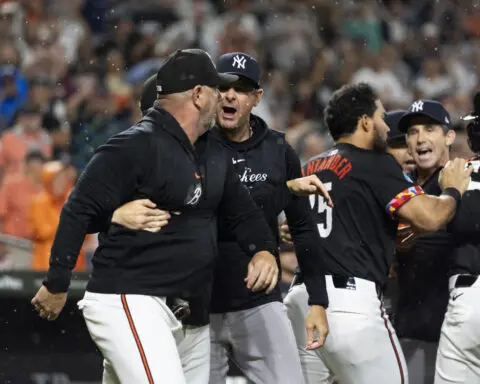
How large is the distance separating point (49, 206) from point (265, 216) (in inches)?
166

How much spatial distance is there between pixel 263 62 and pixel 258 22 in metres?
1.02

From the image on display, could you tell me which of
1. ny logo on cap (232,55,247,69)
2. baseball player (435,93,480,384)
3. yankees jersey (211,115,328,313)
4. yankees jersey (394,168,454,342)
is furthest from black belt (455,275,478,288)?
ny logo on cap (232,55,247,69)

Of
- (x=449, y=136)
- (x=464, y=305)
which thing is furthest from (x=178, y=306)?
(x=449, y=136)

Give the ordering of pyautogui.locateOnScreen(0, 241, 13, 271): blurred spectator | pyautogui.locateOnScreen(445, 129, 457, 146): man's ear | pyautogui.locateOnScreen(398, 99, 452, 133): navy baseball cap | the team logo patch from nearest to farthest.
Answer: the team logo patch < pyautogui.locateOnScreen(398, 99, 452, 133): navy baseball cap < pyautogui.locateOnScreen(445, 129, 457, 146): man's ear < pyautogui.locateOnScreen(0, 241, 13, 271): blurred spectator

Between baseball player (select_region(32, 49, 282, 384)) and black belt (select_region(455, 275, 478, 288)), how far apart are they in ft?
4.62

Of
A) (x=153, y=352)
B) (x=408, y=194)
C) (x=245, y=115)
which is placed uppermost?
(x=245, y=115)

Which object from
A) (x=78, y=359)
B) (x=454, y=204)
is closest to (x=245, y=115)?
(x=454, y=204)

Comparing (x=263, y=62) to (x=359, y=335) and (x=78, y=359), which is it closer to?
(x=78, y=359)

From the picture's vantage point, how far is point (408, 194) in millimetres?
5227

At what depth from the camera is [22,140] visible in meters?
10.9

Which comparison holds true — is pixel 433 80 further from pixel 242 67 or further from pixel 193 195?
pixel 193 195

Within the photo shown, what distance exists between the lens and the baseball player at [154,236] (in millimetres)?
4395

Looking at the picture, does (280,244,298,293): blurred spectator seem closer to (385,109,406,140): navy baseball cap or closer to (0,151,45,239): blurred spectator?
(385,109,406,140): navy baseball cap

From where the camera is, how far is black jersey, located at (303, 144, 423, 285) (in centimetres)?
535
